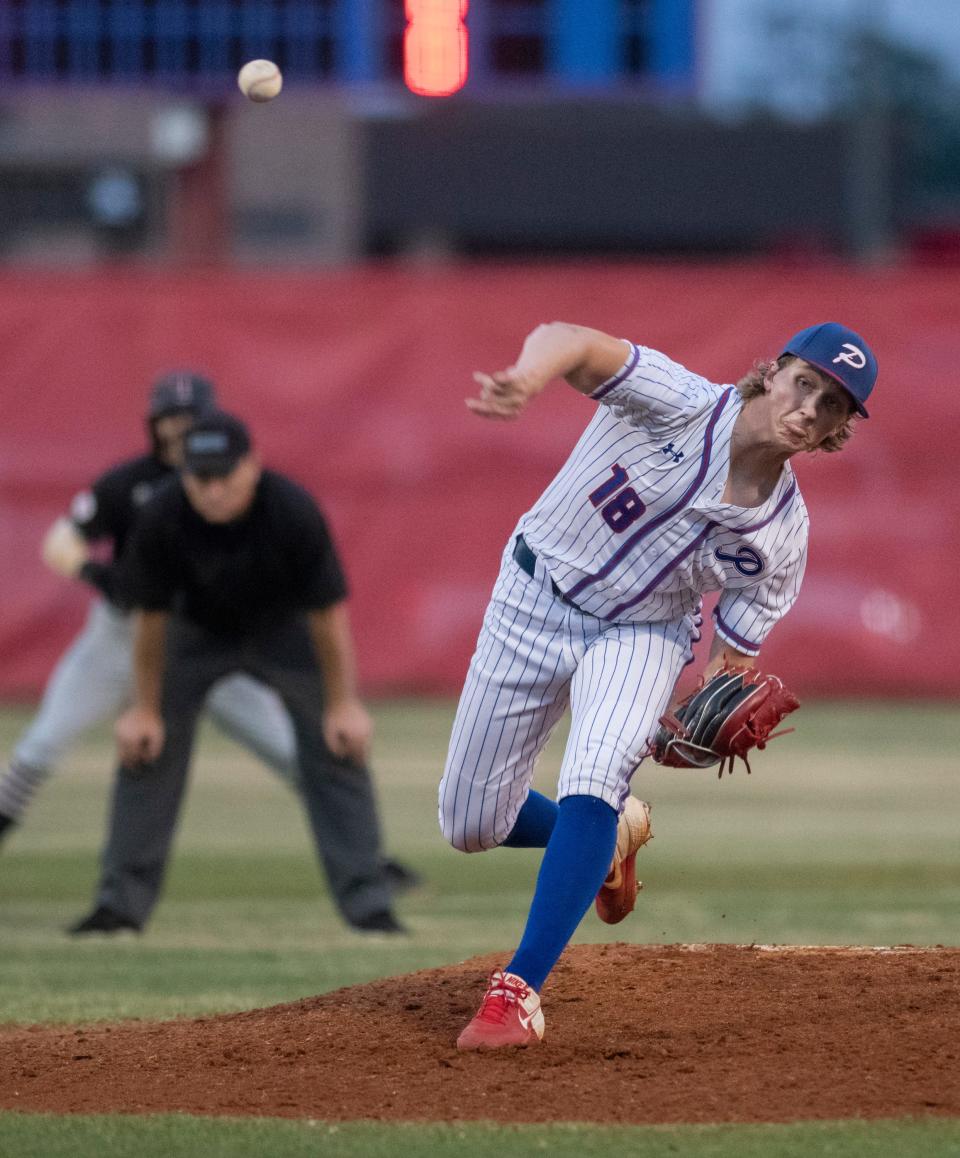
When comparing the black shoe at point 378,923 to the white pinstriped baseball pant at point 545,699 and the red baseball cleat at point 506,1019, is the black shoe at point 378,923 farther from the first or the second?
the red baseball cleat at point 506,1019

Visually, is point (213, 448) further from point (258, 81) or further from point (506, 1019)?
point (506, 1019)

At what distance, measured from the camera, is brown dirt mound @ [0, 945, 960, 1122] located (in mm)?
4398

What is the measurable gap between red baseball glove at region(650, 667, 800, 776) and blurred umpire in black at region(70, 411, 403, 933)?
6.65 ft

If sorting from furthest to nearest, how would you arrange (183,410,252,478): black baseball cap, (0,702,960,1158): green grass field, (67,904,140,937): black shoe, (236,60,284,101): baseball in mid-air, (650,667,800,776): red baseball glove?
(67,904,140,937): black shoe
(183,410,252,478): black baseball cap
(236,60,284,101): baseball in mid-air
(650,667,800,776): red baseball glove
(0,702,960,1158): green grass field

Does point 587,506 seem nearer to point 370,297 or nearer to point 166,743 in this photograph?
point 166,743

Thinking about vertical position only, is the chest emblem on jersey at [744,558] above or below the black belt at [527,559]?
above

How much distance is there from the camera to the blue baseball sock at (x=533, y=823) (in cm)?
548

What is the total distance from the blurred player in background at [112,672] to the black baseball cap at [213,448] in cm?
107

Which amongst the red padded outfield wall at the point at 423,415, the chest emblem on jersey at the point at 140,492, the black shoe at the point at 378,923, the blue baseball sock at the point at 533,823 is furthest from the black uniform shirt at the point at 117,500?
the red padded outfield wall at the point at 423,415

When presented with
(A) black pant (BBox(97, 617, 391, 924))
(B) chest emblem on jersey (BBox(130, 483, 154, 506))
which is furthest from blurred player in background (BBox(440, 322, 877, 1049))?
(B) chest emblem on jersey (BBox(130, 483, 154, 506))

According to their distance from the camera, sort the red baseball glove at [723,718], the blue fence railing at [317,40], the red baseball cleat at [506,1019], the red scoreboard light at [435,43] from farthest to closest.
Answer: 1. the blue fence railing at [317,40]
2. the red scoreboard light at [435,43]
3. the red baseball glove at [723,718]
4. the red baseball cleat at [506,1019]

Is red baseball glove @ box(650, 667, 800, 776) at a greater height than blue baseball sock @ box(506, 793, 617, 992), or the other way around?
red baseball glove @ box(650, 667, 800, 776)

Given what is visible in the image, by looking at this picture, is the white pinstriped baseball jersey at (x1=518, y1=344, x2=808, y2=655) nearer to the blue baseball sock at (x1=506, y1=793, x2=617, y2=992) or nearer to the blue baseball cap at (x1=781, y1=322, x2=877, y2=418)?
the blue baseball cap at (x1=781, y1=322, x2=877, y2=418)

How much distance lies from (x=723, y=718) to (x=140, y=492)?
3.59 metres
